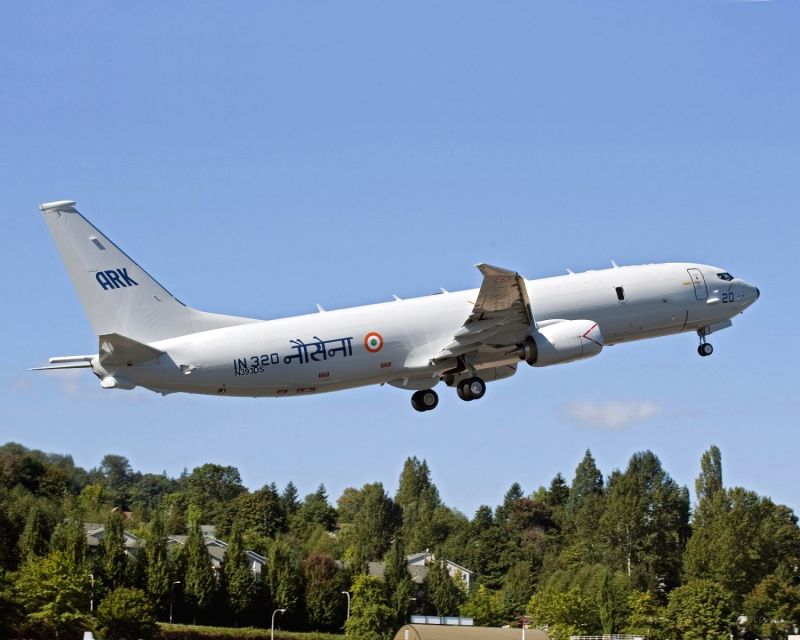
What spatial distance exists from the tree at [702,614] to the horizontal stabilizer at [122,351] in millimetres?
58985

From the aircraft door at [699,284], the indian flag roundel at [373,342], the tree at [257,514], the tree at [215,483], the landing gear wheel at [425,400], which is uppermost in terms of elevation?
the tree at [215,483]

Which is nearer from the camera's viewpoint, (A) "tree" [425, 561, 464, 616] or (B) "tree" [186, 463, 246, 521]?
(A) "tree" [425, 561, 464, 616]

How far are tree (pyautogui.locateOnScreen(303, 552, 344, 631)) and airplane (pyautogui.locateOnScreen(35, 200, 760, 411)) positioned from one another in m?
41.6

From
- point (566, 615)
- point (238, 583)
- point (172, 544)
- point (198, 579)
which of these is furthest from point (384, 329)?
point (172, 544)

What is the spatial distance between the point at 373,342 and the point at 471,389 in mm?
6464

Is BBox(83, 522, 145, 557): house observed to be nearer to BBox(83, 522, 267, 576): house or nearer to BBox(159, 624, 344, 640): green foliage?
BBox(83, 522, 267, 576): house

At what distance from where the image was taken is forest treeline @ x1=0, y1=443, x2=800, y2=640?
97.8 metres

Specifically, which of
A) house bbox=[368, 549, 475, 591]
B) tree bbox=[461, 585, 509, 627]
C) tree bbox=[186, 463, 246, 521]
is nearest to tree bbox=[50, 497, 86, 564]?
tree bbox=[461, 585, 509, 627]

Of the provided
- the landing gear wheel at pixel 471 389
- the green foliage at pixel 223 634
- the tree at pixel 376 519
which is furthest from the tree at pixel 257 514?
the landing gear wheel at pixel 471 389

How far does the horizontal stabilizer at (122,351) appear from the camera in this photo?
53.3 m

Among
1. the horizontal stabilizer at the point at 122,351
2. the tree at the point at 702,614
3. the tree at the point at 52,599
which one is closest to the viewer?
the horizontal stabilizer at the point at 122,351

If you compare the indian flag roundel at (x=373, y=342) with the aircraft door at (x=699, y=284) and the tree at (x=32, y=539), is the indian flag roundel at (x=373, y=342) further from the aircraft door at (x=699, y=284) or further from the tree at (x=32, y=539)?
the tree at (x=32, y=539)

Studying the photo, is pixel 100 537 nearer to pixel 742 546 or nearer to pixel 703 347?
pixel 742 546

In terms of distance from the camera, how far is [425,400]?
65875 millimetres
